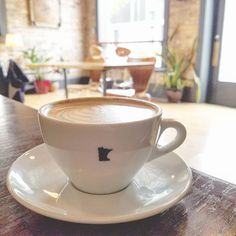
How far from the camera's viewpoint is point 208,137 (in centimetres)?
252

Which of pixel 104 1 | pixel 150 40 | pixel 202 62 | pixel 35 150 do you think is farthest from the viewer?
pixel 104 1

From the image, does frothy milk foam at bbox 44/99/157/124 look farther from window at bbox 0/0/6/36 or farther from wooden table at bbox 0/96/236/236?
window at bbox 0/0/6/36

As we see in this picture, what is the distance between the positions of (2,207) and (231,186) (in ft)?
1.05

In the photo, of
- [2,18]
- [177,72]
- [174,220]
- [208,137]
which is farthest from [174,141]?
[2,18]

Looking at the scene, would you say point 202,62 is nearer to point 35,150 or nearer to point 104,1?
point 104,1

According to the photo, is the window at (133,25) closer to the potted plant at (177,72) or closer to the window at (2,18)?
the potted plant at (177,72)

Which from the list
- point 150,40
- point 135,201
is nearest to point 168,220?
point 135,201

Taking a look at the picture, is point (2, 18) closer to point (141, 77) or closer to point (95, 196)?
point (141, 77)

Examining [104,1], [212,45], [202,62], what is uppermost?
[104,1]

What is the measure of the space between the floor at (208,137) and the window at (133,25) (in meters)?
1.38

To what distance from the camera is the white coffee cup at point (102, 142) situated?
11.8 inches

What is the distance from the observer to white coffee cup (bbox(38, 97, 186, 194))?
0.98ft

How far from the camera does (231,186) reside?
39cm

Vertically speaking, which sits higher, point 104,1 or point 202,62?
point 104,1
